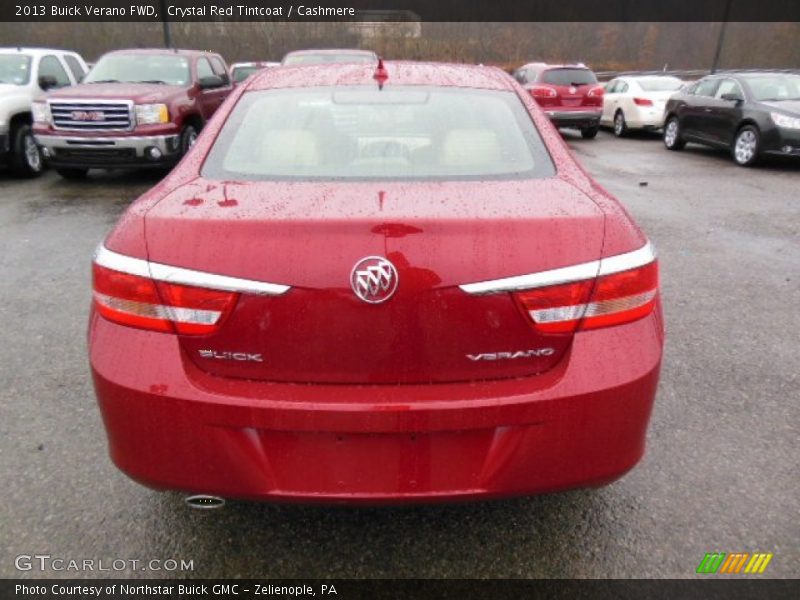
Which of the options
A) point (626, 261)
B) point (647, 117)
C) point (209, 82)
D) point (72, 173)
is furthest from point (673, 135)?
point (626, 261)

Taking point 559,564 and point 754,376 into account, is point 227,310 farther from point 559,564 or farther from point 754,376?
point 754,376

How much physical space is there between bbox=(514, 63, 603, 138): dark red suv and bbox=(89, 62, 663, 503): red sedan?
13963 mm

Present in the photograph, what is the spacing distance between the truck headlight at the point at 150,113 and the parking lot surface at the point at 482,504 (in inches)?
174

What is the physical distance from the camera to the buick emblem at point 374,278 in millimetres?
1703

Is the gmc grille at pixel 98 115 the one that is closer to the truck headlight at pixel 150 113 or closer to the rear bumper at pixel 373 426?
the truck headlight at pixel 150 113

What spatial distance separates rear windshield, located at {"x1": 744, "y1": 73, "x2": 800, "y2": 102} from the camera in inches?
445

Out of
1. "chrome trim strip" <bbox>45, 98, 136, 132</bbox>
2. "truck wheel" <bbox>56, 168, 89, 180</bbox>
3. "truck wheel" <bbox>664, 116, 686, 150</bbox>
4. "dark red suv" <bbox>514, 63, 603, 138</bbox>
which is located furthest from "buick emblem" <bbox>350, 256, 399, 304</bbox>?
"dark red suv" <bbox>514, 63, 603, 138</bbox>

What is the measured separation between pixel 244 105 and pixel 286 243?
4.18 ft

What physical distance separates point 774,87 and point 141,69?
10879mm

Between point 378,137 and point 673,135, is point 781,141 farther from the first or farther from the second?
point 378,137

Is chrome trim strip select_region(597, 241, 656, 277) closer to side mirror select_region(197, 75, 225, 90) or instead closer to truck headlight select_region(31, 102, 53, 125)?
truck headlight select_region(31, 102, 53, 125)

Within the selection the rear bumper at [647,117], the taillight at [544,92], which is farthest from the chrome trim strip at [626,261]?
the rear bumper at [647,117]

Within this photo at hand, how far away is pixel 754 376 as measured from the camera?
3.55 metres
